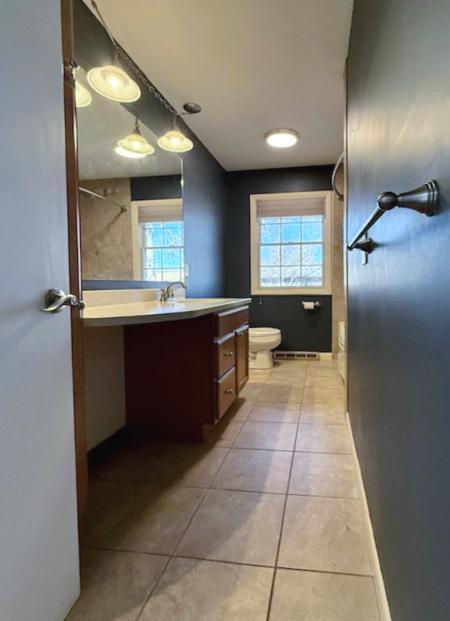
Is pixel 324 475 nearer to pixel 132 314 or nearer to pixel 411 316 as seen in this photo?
pixel 132 314

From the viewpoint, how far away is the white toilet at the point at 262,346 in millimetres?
4074

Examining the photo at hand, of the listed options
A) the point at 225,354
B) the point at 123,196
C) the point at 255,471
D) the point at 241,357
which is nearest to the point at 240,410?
the point at 241,357

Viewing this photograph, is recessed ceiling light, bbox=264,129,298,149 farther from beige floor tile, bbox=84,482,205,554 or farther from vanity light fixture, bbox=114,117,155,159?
beige floor tile, bbox=84,482,205,554

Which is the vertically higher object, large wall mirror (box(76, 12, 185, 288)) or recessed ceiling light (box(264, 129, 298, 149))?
recessed ceiling light (box(264, 129, 298, 149))

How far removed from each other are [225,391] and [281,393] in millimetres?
1029

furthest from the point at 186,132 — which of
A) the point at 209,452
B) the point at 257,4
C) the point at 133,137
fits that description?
the point at 209,452

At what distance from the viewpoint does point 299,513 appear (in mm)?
1503

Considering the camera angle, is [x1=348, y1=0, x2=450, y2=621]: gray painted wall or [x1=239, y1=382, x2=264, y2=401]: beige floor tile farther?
[x1=239, y1=382, x2=264, y2=401]: beige floor tile

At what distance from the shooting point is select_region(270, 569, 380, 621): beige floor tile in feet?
3.37

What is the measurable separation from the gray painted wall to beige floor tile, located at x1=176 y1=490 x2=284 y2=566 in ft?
1.29

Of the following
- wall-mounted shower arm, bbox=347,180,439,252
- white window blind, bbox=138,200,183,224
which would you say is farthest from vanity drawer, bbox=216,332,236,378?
wall-mounted shower arm, bbox=347,180,439,252

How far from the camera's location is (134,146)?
2436 mm

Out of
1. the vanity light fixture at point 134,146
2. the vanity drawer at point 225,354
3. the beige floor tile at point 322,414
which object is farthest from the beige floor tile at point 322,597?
the vanity light fixture at point 134,146

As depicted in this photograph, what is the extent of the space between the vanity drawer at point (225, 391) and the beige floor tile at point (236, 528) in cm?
60
